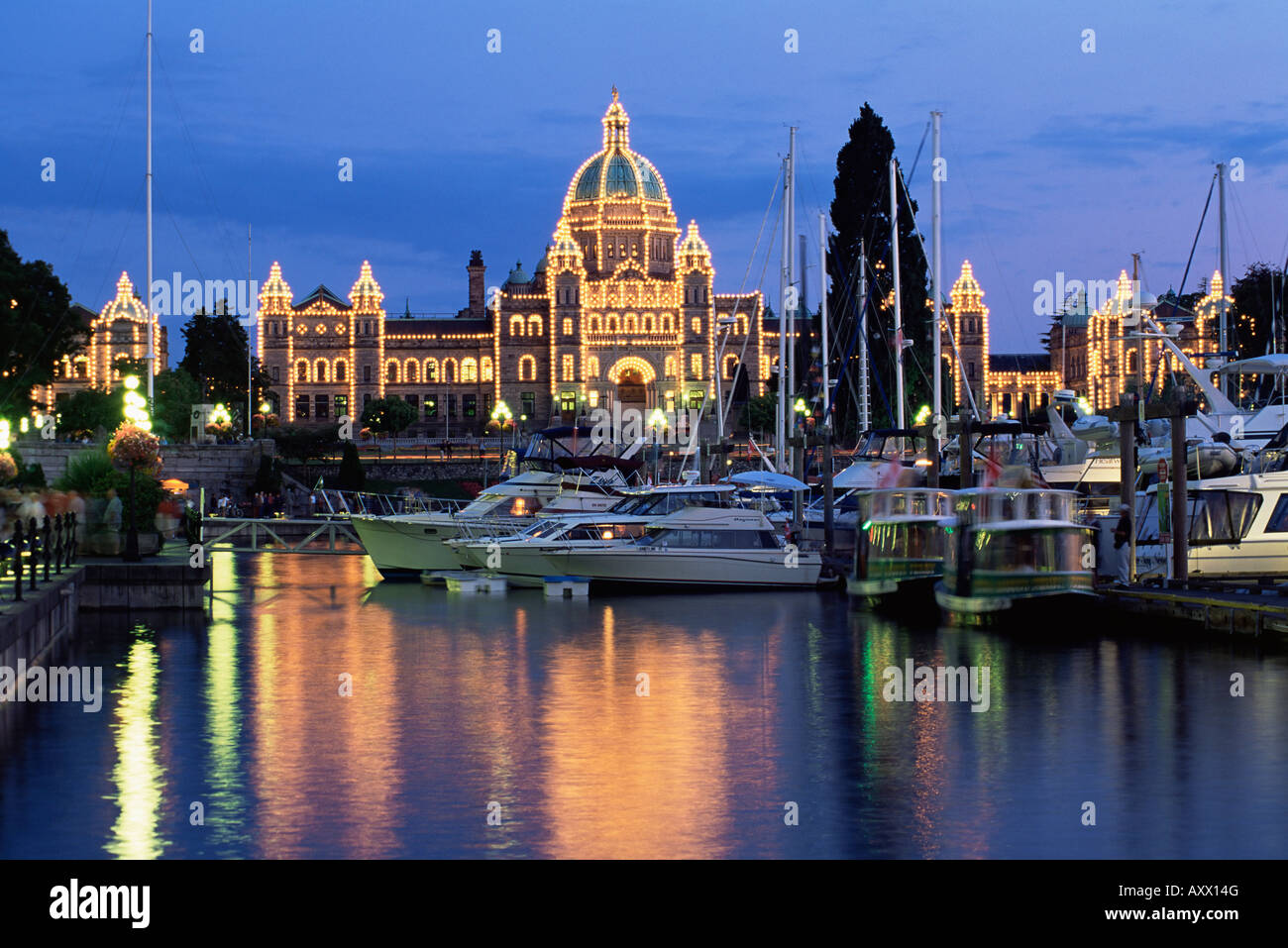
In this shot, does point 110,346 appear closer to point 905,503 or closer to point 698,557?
point 698,557

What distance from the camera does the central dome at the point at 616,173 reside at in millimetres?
155375

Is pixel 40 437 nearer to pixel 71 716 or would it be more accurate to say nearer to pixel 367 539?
pixel 367 539

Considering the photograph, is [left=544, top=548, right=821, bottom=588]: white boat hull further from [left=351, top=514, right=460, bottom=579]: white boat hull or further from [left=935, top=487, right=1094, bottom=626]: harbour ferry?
[left=935, top=487, right=1094, bottom=626]: harbour ferry

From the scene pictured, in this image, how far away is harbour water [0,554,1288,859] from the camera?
57.5ft

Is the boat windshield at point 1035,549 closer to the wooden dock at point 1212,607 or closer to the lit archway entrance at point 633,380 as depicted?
the wooden dock at point 1212,607

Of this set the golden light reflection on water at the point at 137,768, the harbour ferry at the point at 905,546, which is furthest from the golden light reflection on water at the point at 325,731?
the harbour ferry at the point at 905,546

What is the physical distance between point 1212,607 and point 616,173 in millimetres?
128823

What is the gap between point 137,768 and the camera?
822 inches

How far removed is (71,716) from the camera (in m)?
24.3

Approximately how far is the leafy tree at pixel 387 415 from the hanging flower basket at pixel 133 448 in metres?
103

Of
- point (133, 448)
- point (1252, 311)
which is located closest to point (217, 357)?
point (1252, 311)

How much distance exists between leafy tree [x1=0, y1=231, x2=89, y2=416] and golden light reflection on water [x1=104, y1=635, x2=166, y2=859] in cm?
5334

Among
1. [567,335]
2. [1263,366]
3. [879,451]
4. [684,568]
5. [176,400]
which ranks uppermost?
[567,335]
